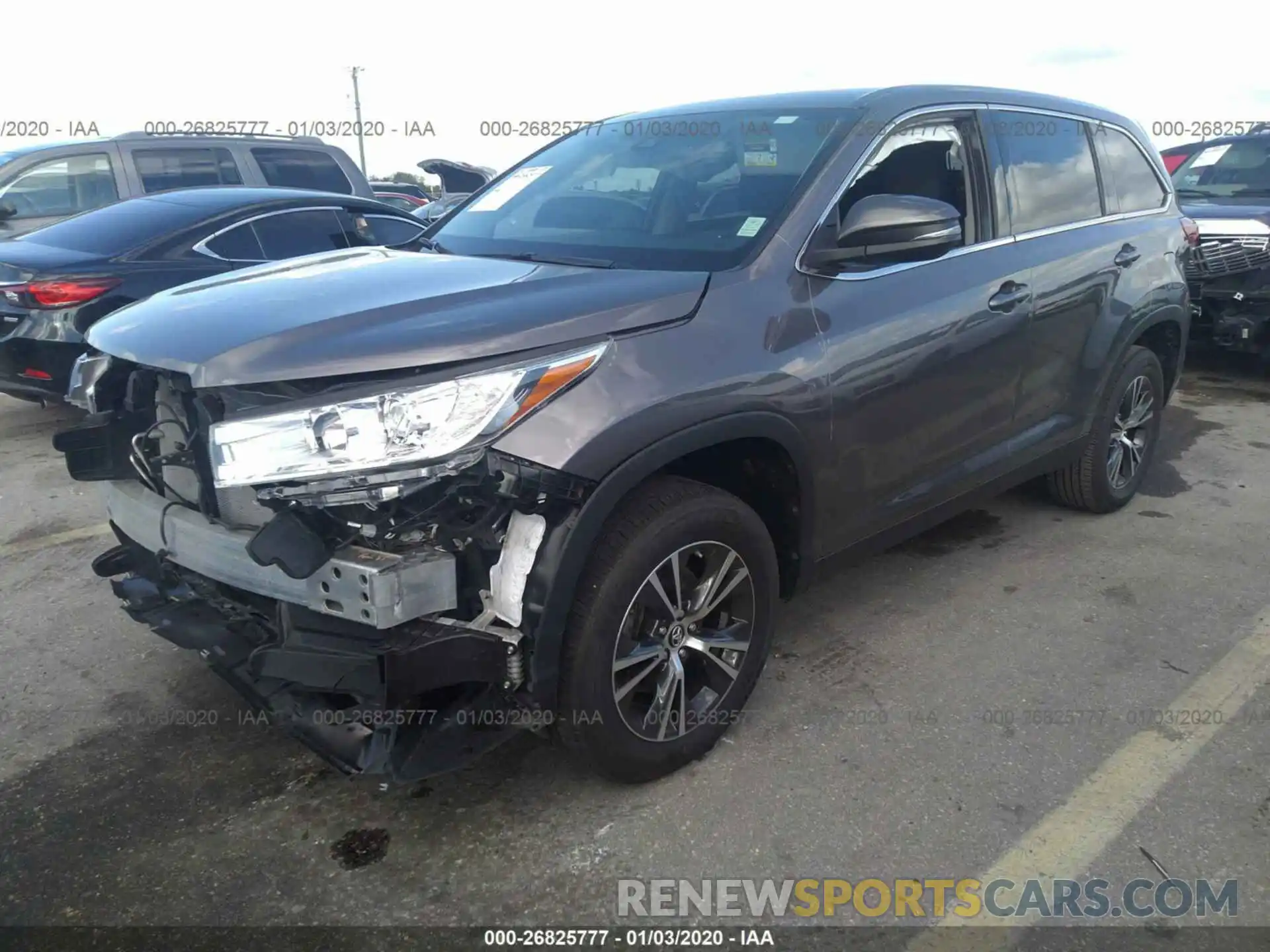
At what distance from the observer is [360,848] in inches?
102

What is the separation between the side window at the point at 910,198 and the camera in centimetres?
292

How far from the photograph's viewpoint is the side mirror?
2.89m

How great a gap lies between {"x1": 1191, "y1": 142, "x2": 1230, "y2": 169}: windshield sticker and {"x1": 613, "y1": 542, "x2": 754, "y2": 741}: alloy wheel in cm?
817

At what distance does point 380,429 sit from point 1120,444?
391 cm

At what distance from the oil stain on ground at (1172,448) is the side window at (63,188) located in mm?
7879

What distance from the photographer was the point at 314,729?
95.3 inches

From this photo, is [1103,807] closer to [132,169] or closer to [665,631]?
[665,631]

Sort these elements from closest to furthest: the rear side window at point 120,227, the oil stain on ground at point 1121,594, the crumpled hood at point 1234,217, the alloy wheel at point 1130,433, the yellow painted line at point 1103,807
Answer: the yellow painted line at point 1103,807
the oil stain on ground at point 1121,594
the alloy wheel at point 1130,433
the rear side window at point 120,227
the crumpled hood at point 1234,217

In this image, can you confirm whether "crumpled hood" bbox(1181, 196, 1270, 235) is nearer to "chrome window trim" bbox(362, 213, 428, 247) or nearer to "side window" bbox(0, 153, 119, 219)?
"chrome window trim" bbox(362, 213, 428, 247)

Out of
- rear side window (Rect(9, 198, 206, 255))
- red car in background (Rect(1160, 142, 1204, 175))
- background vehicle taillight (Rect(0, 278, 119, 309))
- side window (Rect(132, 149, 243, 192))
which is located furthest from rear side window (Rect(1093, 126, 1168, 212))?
side window (Rect(132, 149, 243, 192))

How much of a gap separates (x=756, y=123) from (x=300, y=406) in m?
2.01

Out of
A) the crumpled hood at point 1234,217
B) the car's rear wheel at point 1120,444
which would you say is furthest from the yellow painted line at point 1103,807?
the crumpled hood at point 1234,217

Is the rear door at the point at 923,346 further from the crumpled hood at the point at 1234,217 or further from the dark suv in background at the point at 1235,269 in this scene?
the crumpled hood at the point at 1234,217

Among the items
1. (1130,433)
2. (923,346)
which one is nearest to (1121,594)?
(1130,433)
